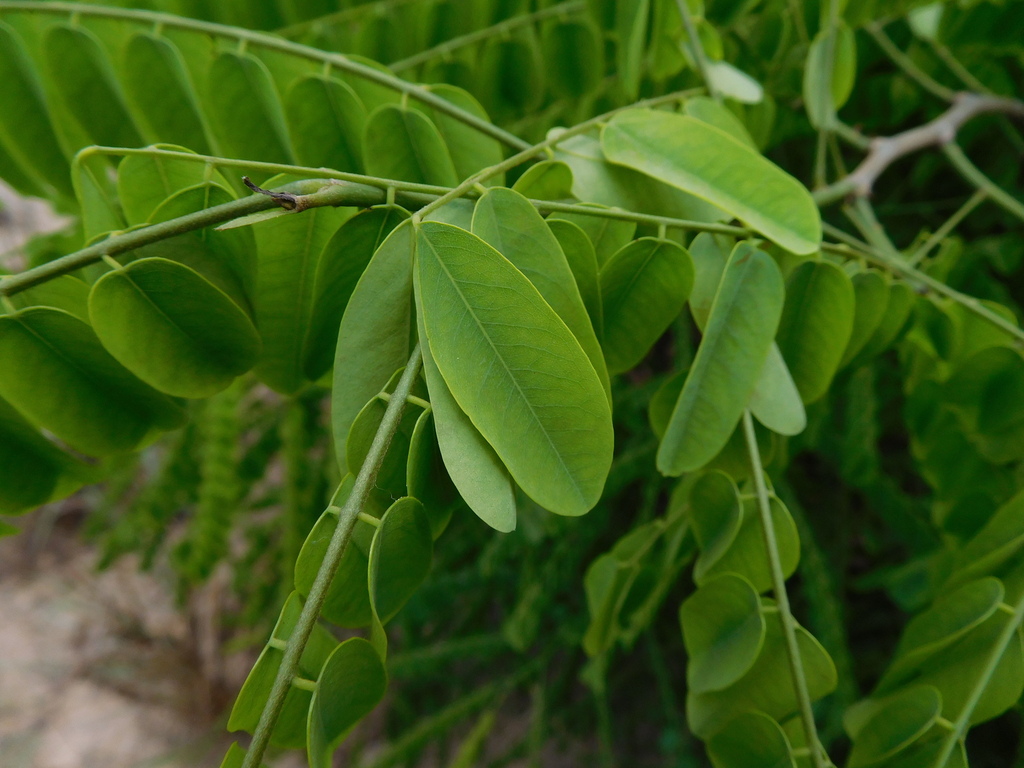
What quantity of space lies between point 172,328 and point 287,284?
69mm

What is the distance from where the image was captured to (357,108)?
0.51m

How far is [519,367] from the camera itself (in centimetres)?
33

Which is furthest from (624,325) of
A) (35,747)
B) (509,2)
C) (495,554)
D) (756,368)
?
(35,747)

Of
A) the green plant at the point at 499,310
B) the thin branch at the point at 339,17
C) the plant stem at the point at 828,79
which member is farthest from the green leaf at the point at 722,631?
the thin branch at the point at 339,17

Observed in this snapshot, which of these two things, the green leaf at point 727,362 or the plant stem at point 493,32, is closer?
the green leaf at point 727,362

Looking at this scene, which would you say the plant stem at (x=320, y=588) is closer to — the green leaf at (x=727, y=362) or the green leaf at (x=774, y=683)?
the green leaf at (x=727, y=362)

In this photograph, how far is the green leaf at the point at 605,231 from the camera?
1.41 feet

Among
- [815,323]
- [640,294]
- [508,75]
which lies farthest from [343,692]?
[508,75]

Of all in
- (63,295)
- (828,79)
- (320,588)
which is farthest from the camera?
(828,79)

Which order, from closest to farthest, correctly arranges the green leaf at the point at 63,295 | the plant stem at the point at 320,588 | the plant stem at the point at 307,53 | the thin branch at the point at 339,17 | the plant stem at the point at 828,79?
the plant stem at the point at 320,588 < the green leaf at the point at 63,295 < the plant stem at the point at 307,53 < the plant stem at the point at 828,79 < the thin branch at the point at 339,17

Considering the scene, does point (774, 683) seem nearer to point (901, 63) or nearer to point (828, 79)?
point (828, 79)

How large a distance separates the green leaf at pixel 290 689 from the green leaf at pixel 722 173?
299 mm

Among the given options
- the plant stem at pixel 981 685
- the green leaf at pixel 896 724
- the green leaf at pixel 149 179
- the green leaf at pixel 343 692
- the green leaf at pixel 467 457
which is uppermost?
the green leaf at pixel 149 179

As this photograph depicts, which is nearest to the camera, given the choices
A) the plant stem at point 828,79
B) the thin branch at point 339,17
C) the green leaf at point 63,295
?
the green leaf at point 63,295
